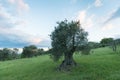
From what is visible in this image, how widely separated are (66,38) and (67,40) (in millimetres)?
507

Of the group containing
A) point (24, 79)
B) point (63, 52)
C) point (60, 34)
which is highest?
point (60, 34)

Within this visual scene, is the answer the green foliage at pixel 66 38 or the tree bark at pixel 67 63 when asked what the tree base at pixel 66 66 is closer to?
the tree bark at pixel 67 63

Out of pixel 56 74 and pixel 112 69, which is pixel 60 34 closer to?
pixel 56 74

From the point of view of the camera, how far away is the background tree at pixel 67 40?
158ft

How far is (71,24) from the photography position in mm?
49500

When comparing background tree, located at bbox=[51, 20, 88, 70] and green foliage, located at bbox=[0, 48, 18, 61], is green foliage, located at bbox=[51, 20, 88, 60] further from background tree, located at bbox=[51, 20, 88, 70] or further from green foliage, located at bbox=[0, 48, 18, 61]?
green foliage, located at bbox=[0, 48, 18, 61]

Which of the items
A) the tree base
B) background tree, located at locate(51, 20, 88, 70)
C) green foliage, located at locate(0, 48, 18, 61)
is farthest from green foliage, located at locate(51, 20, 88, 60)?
green foliage, located at locate(0, 48, 18, 61)

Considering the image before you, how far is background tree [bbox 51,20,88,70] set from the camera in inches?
1895

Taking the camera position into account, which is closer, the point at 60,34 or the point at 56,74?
the point at 56,74

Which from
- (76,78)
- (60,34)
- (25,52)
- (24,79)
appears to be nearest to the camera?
(76,78)

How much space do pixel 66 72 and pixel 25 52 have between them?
4185 inches

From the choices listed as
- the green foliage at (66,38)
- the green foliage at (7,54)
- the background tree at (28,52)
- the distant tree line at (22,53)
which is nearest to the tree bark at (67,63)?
the green foliage at (66,38)

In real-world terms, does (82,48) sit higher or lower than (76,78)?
higher

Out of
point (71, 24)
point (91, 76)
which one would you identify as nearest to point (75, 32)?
point (71, 24)
